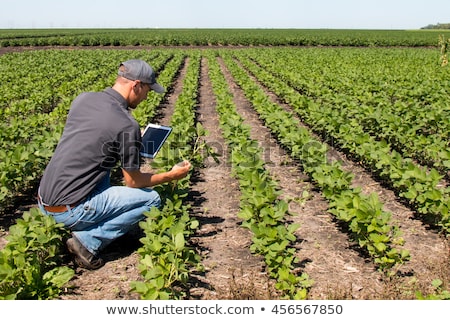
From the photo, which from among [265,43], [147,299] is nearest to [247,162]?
[147,299]

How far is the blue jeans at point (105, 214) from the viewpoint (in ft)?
11.5

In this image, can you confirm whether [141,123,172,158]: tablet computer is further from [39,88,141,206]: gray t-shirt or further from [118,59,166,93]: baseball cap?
[118,59,166,93]: baseball cap

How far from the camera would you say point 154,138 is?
12.5ft

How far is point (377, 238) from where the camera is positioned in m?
3.54

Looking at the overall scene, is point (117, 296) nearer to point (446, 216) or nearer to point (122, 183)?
point (122, 183)

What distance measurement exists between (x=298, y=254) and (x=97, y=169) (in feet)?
6.49

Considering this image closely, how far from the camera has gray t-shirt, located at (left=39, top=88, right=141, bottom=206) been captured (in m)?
3.38

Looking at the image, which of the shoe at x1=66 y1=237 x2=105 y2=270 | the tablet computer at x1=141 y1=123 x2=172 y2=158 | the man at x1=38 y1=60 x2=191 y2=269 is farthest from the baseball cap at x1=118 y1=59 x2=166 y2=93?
the shoe at x1=66 y1=237 x2=105 y2=270

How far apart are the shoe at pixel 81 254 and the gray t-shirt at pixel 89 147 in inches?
14.4

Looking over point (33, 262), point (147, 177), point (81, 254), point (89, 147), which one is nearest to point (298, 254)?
point (147, 177)

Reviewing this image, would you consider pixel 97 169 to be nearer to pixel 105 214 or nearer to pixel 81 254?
pixel 105 214

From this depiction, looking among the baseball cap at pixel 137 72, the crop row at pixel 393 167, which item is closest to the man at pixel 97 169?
the baseball cap at pixel 137 72

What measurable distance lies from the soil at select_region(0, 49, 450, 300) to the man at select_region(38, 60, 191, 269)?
318 millimetres

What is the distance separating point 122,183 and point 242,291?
113 inches
